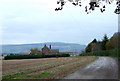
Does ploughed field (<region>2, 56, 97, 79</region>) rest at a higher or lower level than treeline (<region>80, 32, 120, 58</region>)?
lower

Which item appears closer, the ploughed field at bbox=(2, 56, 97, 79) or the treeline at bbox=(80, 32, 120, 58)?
the ploughed field at bbox=(2, 56, 97, 79)

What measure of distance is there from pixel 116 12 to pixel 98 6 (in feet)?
6.06

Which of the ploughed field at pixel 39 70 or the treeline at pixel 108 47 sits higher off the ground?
the treeline at pixel 108 47

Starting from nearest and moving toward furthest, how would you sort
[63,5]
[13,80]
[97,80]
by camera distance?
[97,80] → [13,80] → [63,5]

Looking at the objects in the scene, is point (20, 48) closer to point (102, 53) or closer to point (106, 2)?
point (102, 53)

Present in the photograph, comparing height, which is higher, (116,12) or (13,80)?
(116,12)

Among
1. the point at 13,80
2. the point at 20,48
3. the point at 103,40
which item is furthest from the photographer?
the point at 20,48

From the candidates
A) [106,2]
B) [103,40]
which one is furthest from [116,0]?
[103,40]

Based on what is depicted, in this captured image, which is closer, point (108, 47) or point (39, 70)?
point (39, 70)

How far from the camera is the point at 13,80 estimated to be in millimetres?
12047

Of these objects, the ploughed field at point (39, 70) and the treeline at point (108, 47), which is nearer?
the ploughed field at point (39, 70)

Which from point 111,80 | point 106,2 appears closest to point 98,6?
point 106,2

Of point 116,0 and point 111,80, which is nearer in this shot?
point 111,80

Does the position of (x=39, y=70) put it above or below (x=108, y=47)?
below
